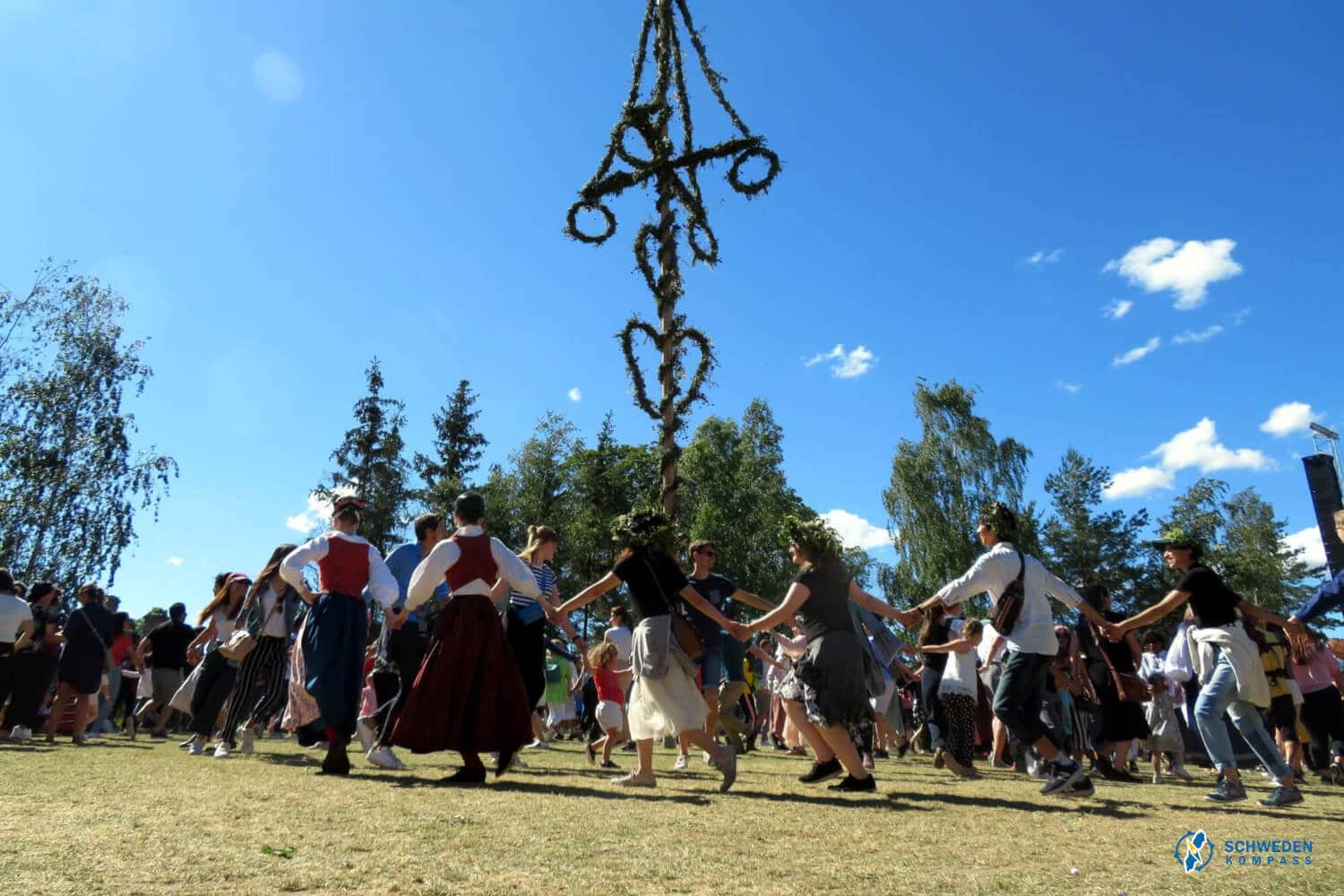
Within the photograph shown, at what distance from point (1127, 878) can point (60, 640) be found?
11.9 m

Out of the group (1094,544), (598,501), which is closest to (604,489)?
(598,501)

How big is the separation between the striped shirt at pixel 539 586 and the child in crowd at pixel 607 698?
5.14 feet

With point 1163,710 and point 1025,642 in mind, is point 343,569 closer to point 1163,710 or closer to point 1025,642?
point 1025,642

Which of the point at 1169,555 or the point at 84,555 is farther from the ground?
the point at 84,555

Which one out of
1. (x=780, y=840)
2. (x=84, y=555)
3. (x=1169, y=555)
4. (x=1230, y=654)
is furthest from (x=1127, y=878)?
(x=84, y=555)

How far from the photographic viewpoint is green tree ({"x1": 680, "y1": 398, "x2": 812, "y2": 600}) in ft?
130

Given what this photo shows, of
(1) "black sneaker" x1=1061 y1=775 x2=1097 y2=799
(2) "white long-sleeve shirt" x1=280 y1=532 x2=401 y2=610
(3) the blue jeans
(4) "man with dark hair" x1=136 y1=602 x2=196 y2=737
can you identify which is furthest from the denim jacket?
(3) the blue jeans

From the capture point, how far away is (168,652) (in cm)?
1175

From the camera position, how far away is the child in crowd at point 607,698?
359 inches

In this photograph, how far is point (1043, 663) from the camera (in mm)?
6234

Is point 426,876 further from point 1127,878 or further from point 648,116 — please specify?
point 648,116

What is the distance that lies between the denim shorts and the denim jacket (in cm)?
394

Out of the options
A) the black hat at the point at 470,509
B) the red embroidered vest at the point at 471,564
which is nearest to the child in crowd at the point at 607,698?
the red embroidered vest at the point at 471,564

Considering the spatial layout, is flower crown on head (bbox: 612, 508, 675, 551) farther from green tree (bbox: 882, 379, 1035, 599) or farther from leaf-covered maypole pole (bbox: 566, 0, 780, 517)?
green tree (bbox: 882, 379, 1035, 599)
